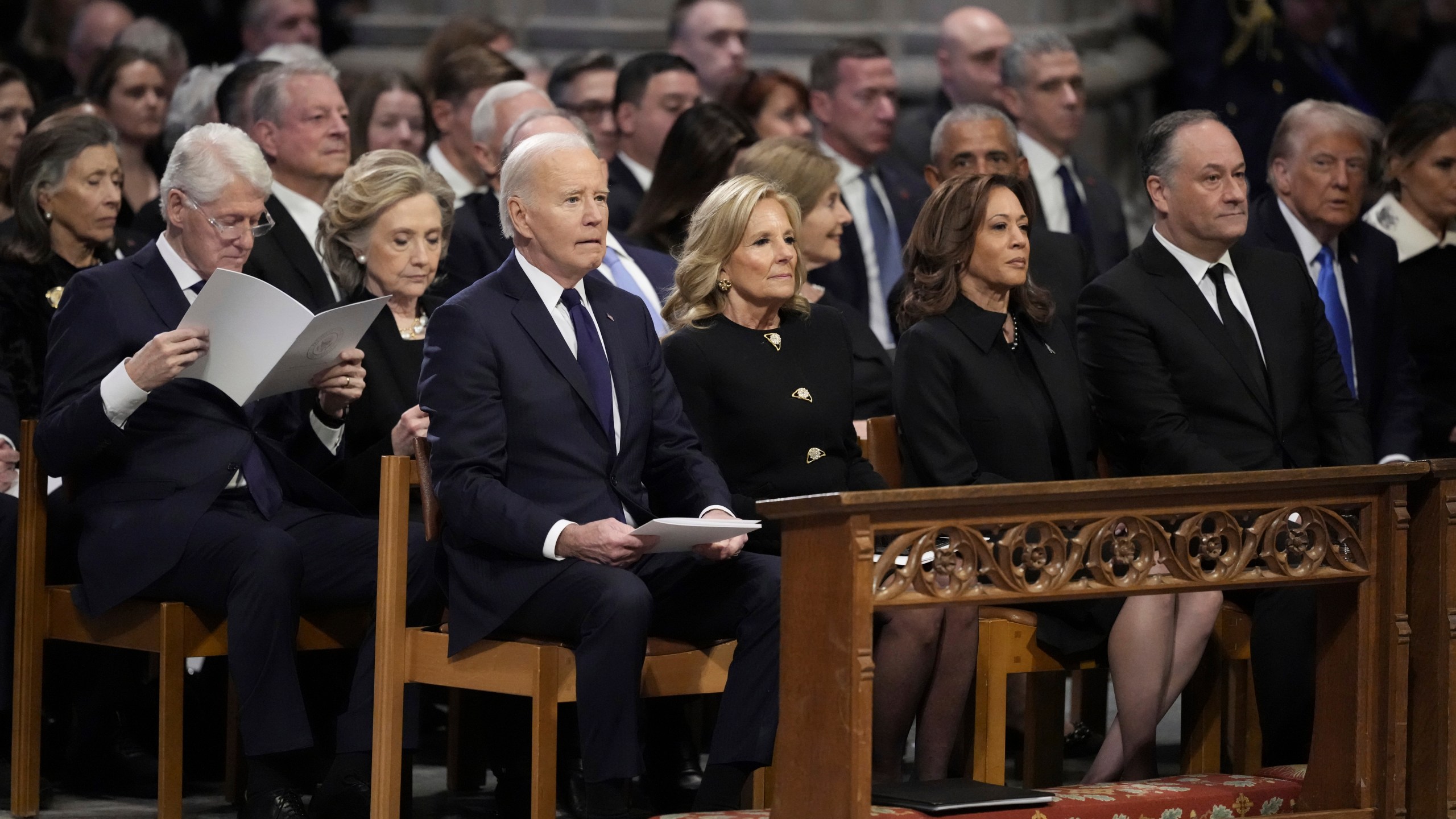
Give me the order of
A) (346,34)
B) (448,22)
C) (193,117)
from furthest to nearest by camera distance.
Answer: (346,34), (448,22), (193,117)

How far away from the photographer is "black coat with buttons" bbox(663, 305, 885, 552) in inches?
183

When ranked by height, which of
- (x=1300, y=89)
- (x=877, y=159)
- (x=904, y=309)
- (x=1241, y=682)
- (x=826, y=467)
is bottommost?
(x=1241, y=682)

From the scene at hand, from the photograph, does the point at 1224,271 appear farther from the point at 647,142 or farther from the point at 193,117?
the point at 193,117

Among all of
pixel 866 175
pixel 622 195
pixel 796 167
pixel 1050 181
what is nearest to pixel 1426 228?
pixel 1050 181

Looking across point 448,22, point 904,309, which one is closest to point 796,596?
point 904,309

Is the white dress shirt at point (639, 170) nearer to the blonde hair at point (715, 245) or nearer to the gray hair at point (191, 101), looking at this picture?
the gray hair at point (191, 101)

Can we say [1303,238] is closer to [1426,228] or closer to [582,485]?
[1426,228]

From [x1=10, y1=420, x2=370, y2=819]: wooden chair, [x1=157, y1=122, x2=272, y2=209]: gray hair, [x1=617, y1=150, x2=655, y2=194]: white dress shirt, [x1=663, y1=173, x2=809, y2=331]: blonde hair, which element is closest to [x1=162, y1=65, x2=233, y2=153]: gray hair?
[x1=617, y1=150, x2=655, y2=194]: white dress shirt

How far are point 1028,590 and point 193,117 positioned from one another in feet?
13.3

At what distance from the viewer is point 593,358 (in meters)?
4.39

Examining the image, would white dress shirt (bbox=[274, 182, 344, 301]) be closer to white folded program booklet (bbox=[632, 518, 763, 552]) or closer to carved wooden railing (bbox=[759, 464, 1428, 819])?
white folded program booklet (bbox=[632, 518, 763, 552])

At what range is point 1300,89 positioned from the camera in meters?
8.25

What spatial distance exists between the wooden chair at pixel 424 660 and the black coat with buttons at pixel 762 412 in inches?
18.0

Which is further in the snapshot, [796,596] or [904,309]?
[904,309]
